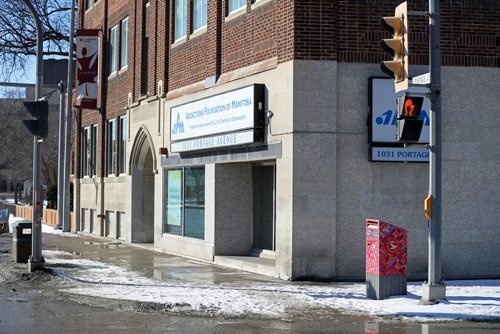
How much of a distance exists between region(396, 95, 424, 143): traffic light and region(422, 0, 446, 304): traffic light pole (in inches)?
13.0

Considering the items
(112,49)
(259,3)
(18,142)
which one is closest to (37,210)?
(259,3)

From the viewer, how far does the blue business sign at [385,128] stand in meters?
16.2

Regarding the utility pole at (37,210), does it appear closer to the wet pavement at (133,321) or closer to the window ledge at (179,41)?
the wet pavement at (133,321)

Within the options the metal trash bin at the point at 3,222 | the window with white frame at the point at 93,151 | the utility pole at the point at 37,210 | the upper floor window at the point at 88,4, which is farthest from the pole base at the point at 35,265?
the upper floor window at the point at 88,4

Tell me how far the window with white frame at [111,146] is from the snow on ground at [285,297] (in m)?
14.0

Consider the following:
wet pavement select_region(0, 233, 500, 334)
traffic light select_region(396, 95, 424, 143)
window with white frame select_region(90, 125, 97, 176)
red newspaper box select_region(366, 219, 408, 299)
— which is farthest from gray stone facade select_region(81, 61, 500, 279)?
window with white frame select_region(90, 125, 97, 176)

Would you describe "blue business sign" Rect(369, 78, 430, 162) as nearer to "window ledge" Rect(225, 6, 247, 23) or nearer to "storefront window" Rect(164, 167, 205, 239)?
"window ledge" Rect(225, 6, 247, 23)

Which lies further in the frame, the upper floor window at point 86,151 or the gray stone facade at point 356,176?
the upper floor window at point 86,151

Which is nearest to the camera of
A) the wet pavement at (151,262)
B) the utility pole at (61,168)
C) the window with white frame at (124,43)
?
the wet pavement at (151,262)

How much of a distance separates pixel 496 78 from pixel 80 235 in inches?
817

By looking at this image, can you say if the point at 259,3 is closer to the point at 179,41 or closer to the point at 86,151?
the point at 179,41

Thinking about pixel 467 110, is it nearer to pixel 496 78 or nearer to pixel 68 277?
pixel 496 78

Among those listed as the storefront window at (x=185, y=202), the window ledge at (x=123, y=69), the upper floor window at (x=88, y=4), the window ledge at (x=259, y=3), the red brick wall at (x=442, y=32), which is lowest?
the storefront window at (x=185, y=202)

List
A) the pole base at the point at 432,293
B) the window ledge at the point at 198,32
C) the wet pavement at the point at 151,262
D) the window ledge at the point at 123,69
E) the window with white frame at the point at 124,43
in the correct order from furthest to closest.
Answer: the window with white frame at the point at 124,43 < the window ledge at the point at 123,69 < the window ledge at the point at 198,32 < the wet pavement at the point at 151,262 < the pole base at the point at 432,293
